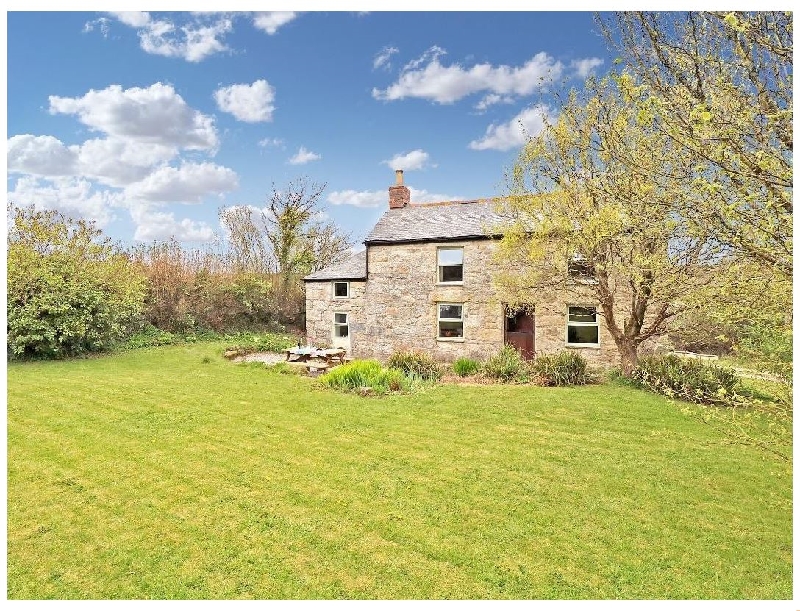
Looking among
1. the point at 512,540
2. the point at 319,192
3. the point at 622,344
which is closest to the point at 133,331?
the point at 319,192

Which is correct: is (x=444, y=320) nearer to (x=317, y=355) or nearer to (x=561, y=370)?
(x=317, y=355)

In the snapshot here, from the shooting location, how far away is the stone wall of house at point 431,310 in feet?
37.2

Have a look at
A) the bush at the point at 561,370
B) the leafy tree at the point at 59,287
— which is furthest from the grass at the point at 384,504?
the leafy tree at the point at 59,287

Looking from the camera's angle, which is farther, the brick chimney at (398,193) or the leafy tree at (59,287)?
the brick chimney at (398,193)

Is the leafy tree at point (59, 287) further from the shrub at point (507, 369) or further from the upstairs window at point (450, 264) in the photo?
the shrub at point (507, 369)

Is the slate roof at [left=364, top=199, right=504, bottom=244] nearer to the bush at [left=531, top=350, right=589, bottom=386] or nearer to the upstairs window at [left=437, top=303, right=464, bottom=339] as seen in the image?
the upstairs window at [left=437, top=303, right=464, bottom=339]

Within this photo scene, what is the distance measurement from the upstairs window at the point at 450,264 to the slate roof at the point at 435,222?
1.13 feet

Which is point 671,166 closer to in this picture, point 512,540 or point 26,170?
point 512,540

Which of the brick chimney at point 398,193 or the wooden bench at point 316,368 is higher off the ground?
the brick chimney at point 398,193

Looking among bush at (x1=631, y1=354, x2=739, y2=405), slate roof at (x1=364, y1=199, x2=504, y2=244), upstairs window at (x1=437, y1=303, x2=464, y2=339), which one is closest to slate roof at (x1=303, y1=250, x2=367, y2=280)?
slate roof at (x1=364, y1=199, x2=504, y2=244)

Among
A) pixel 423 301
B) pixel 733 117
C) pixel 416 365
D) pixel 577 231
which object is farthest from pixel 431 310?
pixel 733 117

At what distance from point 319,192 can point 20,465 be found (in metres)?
16.6

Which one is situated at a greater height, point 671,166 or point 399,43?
point 399,43

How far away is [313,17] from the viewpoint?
3521 millimetres
